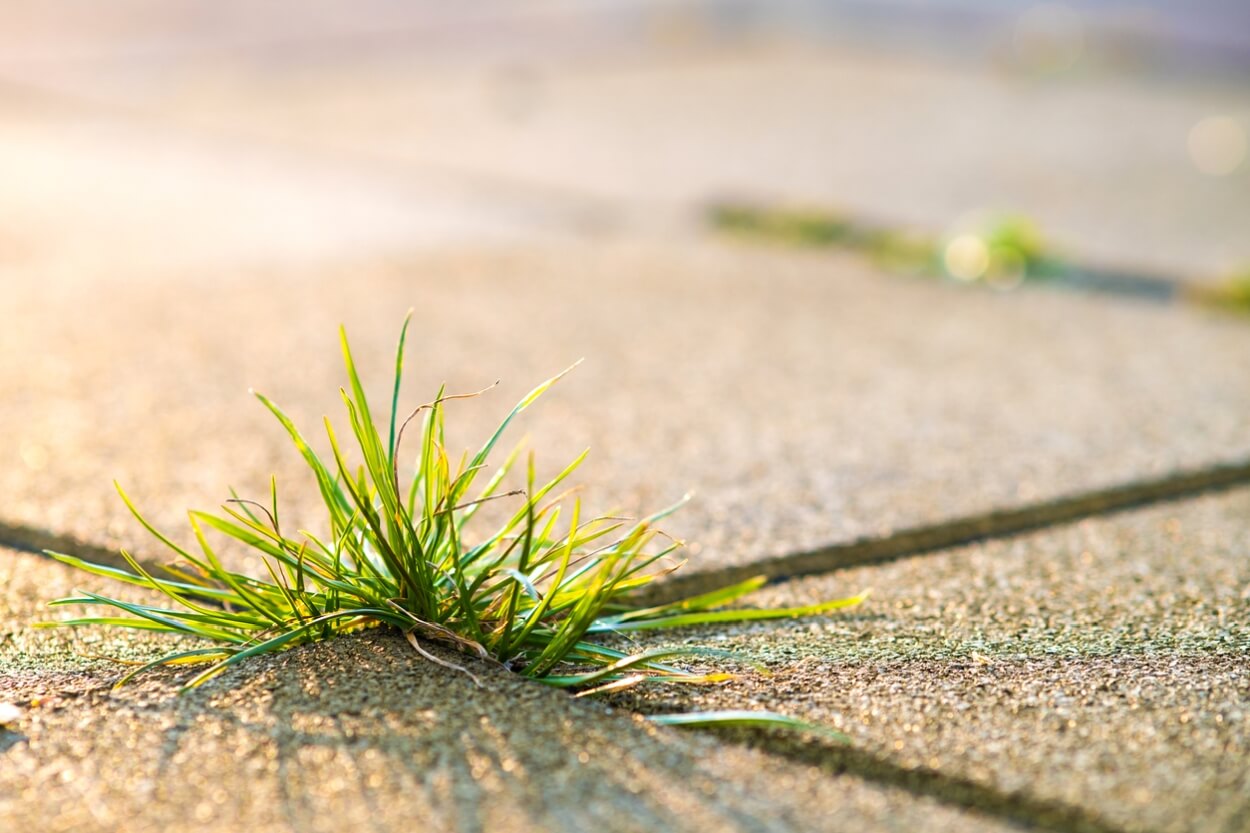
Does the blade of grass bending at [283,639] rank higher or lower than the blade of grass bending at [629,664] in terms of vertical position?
lower

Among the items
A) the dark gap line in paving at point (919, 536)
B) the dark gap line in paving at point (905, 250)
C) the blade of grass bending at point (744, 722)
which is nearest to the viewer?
the blade of grass bending at point (744, 722)

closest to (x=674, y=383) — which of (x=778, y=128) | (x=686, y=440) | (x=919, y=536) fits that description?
(x=686, y=440)

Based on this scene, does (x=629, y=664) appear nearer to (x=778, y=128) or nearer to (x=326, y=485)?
(x=326, y=485)

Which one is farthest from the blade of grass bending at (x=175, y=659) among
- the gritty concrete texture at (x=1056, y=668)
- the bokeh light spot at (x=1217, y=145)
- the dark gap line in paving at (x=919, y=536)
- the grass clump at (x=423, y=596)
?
the bokeh light spot at (x=1217, y=145)

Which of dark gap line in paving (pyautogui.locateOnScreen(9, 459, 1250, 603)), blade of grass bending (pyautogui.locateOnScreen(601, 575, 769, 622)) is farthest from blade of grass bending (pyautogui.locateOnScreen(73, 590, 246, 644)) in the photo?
blade of grass bending (pyautogui.locateOnScreen(601, 575, 769, 622))

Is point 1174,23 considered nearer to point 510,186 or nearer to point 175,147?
point 510,186

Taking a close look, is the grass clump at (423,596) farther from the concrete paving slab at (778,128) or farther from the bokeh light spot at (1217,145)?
the bokeh light spot at (1217,145)

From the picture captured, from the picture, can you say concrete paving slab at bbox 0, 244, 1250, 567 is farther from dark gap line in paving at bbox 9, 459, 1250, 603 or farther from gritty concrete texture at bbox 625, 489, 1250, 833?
gritty concrete texture at bbox 625, 489, 1250, 833
